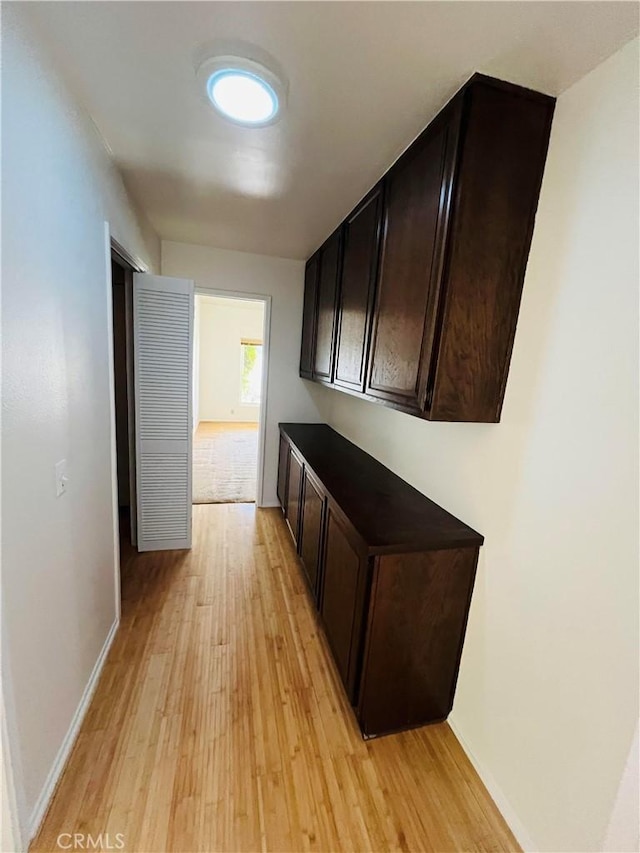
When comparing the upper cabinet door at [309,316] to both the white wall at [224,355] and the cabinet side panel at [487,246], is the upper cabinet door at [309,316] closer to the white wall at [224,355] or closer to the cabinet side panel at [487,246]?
the cabinet side panel at [487,246]

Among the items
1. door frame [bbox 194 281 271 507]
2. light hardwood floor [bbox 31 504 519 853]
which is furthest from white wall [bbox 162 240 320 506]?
light hardwood floor [bbox 31 504 519 853]

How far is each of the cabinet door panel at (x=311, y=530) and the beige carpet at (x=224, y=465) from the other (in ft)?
5.25

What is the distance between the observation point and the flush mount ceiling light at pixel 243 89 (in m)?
1.14

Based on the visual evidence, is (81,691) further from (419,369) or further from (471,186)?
(471,186)

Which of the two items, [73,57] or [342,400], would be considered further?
[342,400]

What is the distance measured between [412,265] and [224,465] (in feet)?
13.8

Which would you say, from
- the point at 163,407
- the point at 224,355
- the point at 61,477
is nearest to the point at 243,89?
the point at 61,477

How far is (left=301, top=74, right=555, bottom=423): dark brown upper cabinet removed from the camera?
1.14 metres

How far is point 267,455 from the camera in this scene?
3637 millimetres

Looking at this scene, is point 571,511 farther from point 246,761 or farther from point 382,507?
point 246,761

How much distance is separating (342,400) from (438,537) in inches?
79.4

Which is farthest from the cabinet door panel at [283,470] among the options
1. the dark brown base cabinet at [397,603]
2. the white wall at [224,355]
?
the white wall at [224,355]

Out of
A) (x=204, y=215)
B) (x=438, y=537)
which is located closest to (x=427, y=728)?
(x=438, y=537)

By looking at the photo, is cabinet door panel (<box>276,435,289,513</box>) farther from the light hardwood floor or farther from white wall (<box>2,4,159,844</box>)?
white wall (<box>2,4,159,844</box>)
